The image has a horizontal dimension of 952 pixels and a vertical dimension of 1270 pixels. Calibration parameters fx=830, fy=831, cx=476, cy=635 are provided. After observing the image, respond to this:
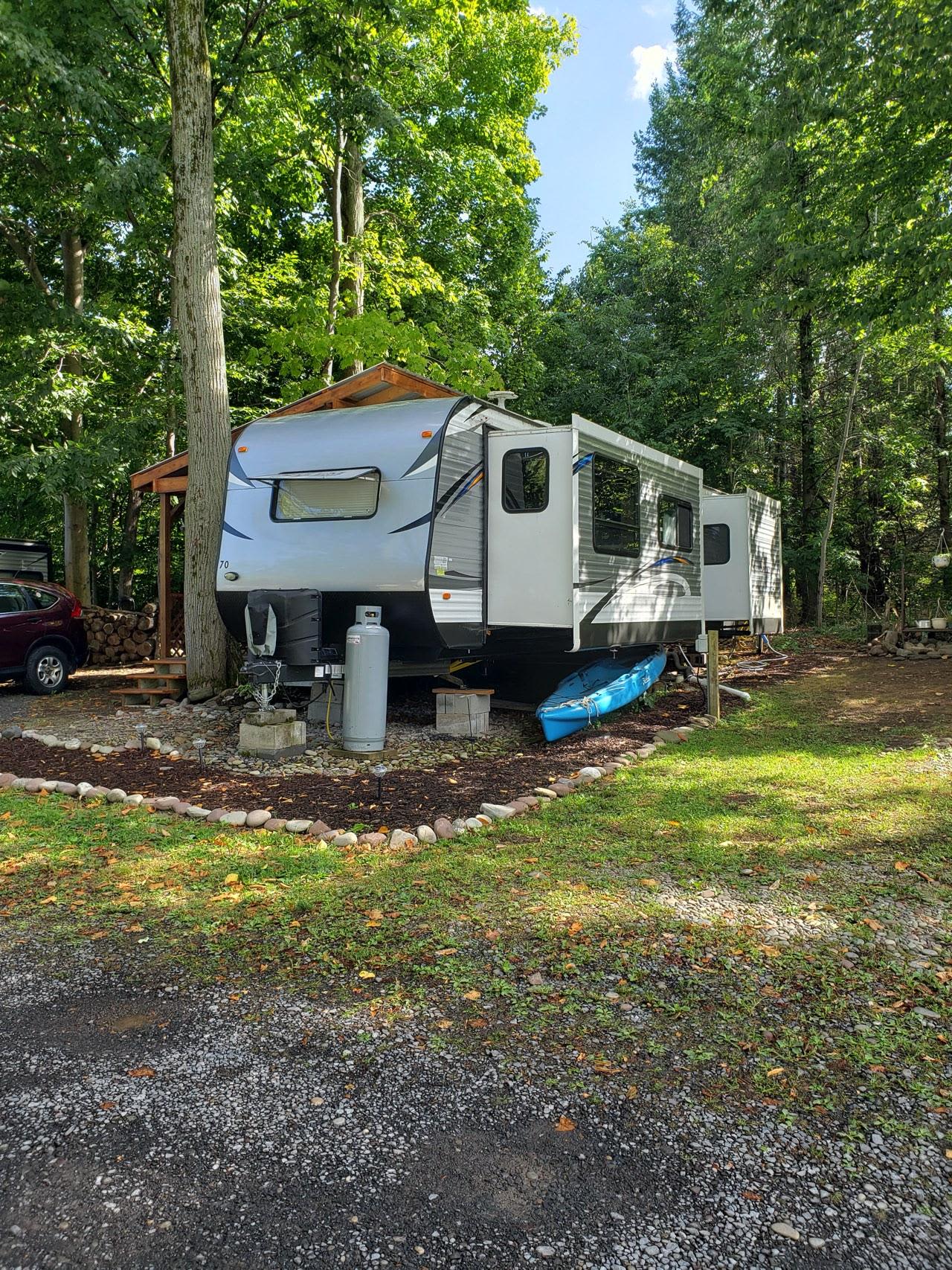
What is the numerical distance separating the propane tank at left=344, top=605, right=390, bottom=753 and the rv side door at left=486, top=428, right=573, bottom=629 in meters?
1.25

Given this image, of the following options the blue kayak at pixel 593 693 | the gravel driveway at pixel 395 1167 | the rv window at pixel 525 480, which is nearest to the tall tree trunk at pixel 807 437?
A: the blue kayak at pixel 593 693

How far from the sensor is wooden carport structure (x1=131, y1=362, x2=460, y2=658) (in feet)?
28.0

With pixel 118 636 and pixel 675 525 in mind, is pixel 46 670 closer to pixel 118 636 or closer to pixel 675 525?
pixel 118 636

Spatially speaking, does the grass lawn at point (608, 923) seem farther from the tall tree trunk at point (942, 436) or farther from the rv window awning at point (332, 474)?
the tall tree trunk at point (942, 436)

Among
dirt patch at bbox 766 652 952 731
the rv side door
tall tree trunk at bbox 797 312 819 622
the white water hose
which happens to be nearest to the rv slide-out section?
the rv side door

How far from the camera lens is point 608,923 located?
3564 millimetres

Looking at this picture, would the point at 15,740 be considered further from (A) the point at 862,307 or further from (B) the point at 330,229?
(B) the point at 330,229

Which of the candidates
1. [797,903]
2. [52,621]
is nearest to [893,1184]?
[797,903]

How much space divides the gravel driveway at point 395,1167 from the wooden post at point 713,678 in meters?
6.40

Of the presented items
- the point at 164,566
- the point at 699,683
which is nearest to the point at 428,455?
the point at 164,566

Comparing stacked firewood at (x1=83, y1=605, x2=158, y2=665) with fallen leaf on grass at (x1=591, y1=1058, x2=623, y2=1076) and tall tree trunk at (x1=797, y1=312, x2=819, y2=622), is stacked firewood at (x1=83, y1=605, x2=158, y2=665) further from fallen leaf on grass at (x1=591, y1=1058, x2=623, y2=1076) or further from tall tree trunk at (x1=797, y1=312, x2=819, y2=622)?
tall tree trunk at (x1=797, y1=312, x2=819, y2=622)

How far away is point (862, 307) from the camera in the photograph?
1161 cm

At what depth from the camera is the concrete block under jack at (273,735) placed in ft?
23.0

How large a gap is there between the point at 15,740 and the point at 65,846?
3.61 m
